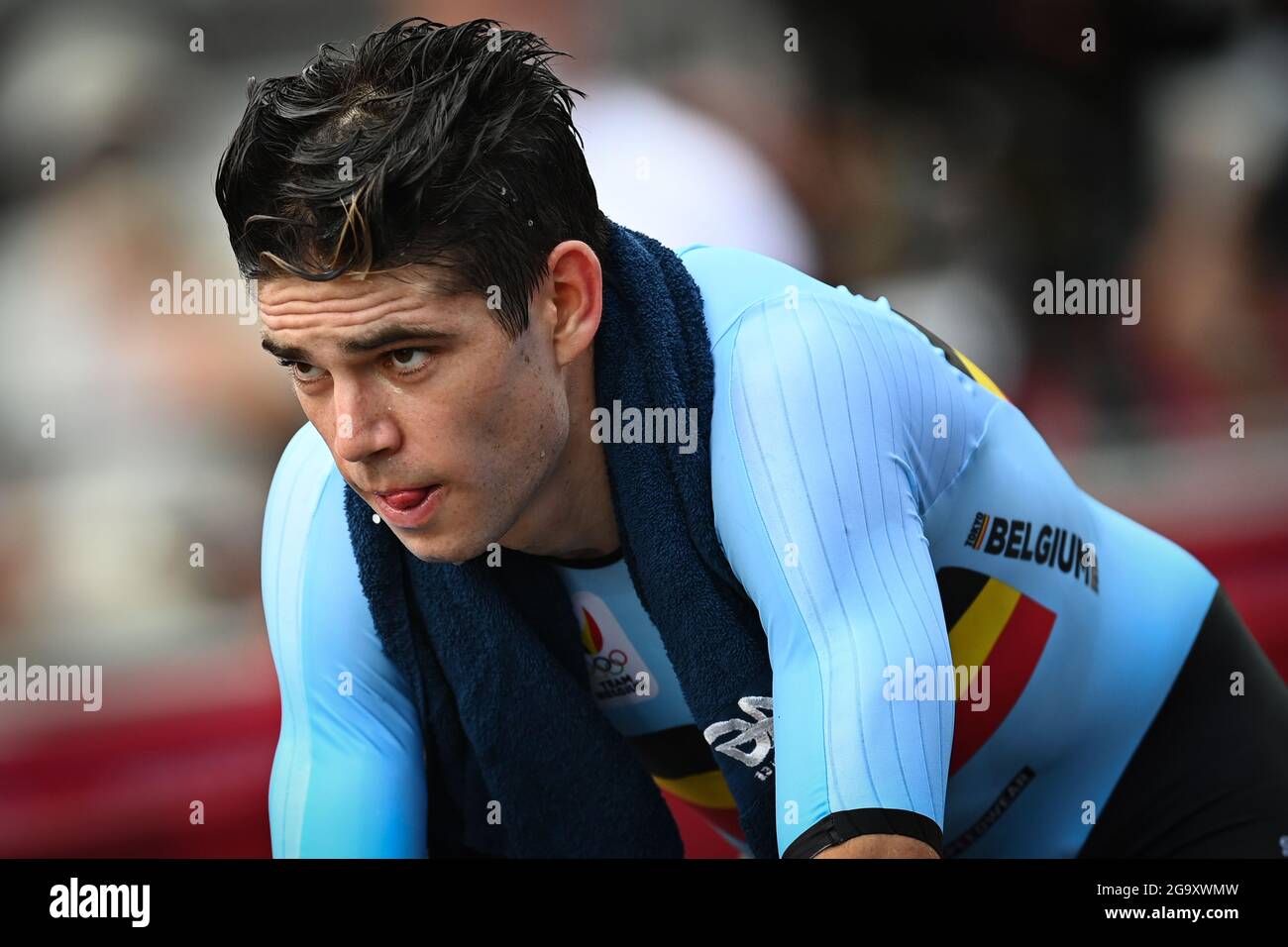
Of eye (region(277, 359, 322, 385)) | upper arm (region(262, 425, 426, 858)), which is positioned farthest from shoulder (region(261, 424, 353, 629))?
eye (region(277, 359, 322, 385))

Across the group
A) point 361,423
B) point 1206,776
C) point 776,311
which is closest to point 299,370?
point 361,423

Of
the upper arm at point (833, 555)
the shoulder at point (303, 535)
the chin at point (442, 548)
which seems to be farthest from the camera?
the shoulder at point (303, 535)

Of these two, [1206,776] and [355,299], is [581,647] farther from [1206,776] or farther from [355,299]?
[1206,776]

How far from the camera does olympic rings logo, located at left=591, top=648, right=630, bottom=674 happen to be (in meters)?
1.14

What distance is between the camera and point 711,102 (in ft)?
7.62

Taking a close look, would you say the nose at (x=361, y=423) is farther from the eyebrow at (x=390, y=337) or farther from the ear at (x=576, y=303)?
the ear at (x=576, y=303)

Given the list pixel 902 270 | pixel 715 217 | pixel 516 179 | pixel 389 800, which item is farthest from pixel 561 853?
pixel 902 270

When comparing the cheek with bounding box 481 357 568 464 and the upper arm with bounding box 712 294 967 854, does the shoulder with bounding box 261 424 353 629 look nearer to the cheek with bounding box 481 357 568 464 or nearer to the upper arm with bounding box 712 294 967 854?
the cheek with bounding box 481 357 568 464

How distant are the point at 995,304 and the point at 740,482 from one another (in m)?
1.64

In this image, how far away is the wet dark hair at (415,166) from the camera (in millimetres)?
893

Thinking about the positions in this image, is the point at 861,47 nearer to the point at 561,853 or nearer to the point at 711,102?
the point at 711,102

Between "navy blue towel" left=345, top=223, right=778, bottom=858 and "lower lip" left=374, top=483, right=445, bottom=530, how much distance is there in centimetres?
10

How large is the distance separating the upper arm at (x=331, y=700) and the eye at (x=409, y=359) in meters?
0.19

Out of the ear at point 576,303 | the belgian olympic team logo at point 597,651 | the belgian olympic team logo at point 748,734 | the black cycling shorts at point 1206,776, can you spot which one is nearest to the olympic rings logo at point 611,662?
the belgian olympic team logo at point 597,651
